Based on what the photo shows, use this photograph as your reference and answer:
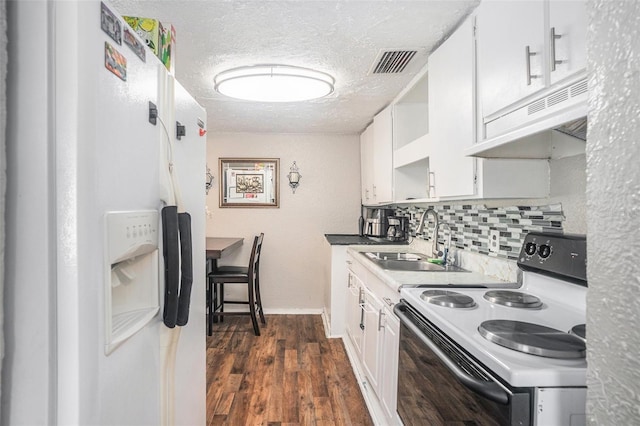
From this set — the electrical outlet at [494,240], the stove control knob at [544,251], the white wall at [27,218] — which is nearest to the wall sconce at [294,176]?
the electrical outlet at [494,240]

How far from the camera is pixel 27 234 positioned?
650 millimetres

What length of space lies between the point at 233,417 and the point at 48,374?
1838mm

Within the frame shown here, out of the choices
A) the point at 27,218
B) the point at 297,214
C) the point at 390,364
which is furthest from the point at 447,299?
the point at 297,214

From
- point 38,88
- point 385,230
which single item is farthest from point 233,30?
point 385,230

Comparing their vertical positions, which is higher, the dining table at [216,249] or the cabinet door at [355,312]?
the dining table at [216,249]

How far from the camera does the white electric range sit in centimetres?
84

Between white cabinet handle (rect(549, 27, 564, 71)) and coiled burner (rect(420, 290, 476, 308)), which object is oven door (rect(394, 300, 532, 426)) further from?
white cabinet handle (rect(549, 27, 564, 71))

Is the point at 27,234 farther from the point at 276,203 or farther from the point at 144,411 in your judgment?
the point at 276,203

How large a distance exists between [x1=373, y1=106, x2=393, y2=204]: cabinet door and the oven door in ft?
5.47

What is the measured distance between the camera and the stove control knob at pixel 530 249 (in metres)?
1.55

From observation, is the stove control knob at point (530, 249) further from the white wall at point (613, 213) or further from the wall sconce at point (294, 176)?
the wall sconce at point (294, 176)

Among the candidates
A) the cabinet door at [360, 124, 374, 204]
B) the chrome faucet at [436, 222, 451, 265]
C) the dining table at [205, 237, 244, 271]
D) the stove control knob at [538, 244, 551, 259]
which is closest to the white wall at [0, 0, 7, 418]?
the stove control knob at [538, 244, 551, 259]

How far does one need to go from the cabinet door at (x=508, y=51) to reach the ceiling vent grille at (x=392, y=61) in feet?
2.08

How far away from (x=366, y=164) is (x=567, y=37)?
9.86ft
